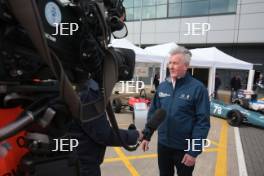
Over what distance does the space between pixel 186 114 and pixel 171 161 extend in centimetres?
56

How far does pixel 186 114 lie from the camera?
2.72 meters

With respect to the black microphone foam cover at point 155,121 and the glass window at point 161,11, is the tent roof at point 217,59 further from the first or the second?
the glass window at point 161,11

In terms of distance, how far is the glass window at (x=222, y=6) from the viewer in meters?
23.6

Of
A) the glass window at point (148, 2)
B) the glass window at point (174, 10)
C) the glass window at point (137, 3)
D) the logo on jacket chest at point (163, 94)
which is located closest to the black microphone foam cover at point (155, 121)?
the logo on jacket chest at point (163, 94)

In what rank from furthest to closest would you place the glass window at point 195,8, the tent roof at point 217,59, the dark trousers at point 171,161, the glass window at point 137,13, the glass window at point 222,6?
1. the glass window at point 137,13
2. the glass window at point 195,8
3. the glass window at point 222,6
4. the tent roof at point 217,59
5. the dark trousers at point 171,161

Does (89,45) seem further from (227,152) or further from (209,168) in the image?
(227,152)

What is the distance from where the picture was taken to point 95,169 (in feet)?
6.01

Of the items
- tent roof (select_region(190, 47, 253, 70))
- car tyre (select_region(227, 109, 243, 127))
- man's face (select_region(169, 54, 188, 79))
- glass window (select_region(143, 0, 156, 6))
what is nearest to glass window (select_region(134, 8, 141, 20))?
glass window (select_region(143, 0, 156, 6))

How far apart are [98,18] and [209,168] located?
4021mm

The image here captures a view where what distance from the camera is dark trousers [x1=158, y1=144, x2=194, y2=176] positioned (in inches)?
108

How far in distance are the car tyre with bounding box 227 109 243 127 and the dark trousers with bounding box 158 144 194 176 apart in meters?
5.65

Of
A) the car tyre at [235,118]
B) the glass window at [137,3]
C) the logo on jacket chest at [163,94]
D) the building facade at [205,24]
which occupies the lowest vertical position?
the car tyre at [235,118]

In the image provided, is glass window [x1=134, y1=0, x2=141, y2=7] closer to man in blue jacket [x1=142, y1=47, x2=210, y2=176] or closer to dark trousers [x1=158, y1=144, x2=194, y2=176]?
man in blue jacket [x1=142, y1=47, x2=210, y2=176]

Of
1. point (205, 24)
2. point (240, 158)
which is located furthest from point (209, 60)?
point (205, 24)
